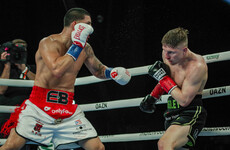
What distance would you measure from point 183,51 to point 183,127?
0.57 m

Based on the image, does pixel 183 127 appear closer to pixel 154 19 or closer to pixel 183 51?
pixel 183 51

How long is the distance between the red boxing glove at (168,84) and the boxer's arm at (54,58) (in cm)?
69

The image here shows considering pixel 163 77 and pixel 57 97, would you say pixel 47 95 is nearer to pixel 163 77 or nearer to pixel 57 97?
pixel 57 97

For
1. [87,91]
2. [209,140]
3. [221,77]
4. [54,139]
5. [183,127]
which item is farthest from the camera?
[87,91]

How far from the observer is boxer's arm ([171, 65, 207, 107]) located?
2.20 meters

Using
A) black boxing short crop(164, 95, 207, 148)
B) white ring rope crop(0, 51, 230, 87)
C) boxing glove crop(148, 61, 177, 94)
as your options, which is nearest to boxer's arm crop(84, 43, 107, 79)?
white ring rope crop(0, 51, 230, 87)

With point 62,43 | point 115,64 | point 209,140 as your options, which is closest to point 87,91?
point 115,64

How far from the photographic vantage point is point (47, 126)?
228 cm

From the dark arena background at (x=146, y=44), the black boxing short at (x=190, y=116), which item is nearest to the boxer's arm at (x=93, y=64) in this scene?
the black boxing short at (x=190, y=116)

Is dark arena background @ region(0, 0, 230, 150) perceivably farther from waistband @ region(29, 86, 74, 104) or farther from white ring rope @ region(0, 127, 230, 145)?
waistband @ region(29, 86, 74, 104)

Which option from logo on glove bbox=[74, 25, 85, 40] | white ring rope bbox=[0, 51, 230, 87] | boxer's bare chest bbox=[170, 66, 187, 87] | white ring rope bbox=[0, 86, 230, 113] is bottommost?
white ring rope bbox=[0, 86, 230, 113]

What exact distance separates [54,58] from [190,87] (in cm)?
102

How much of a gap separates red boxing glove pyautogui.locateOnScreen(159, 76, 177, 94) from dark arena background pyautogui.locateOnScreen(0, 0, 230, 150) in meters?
1.96

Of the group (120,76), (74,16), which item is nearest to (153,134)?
(120,76)
